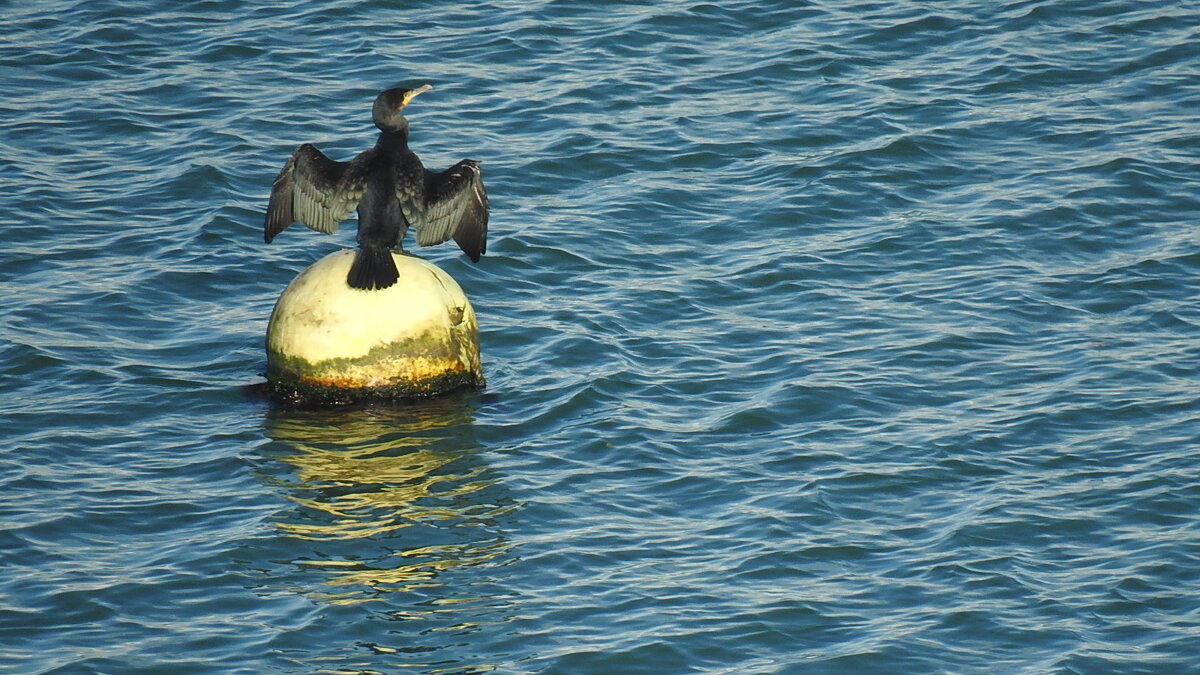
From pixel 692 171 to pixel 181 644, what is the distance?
7311 millimetres

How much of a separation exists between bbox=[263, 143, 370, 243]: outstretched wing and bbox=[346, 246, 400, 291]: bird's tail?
2.64ft

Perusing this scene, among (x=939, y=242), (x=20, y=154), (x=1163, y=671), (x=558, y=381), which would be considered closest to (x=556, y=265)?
(x=558, y=381)

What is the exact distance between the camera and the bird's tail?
9453 millimetres

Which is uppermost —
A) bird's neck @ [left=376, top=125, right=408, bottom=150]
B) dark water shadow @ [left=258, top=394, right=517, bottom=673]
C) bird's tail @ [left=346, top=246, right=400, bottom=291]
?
bird's neck @ [left=376, top=125, right=408, bottom=150]

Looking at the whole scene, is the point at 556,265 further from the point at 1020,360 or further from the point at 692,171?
the point at 1020,360

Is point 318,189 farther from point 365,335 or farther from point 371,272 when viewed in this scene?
point 365,335

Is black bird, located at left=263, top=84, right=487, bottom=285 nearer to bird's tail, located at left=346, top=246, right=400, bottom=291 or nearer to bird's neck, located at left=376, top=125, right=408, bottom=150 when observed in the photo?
bird's neck, located at left=376, top=125, right=408, bottom=150

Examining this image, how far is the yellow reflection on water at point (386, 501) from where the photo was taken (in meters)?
8.06

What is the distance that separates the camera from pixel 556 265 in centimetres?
1224

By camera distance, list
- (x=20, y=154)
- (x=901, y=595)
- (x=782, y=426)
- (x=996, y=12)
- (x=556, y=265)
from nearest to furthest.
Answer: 1. (x=901, y=595)
2. (x=782, y=426)
3. (x=556, y=265)
4. (x=20, y=154)
5. (x=996, y=12)

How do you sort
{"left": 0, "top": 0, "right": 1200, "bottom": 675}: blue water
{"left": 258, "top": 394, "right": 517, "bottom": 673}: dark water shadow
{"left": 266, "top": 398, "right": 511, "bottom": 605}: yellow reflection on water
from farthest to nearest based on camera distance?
{"left": 266, "top": 398, "right": 511, "bottom": 605}: yellow reflection on water → {"left": 0, "top": 0, "right": 1200, "bottom": 675}: blue water → {"left": 258, "top": 394, "right": 517, "bottom": 673}: dark water shadow

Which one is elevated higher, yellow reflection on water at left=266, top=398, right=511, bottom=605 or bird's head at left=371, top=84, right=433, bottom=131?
bird's head at left=371, top=84, right=433, bottom=131

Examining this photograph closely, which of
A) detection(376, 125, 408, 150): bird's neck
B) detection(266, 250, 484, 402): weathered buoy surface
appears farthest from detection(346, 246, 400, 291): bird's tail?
detection(376, 125, 408, 150): bird's neck

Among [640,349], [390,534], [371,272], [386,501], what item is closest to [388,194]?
[371,272]
